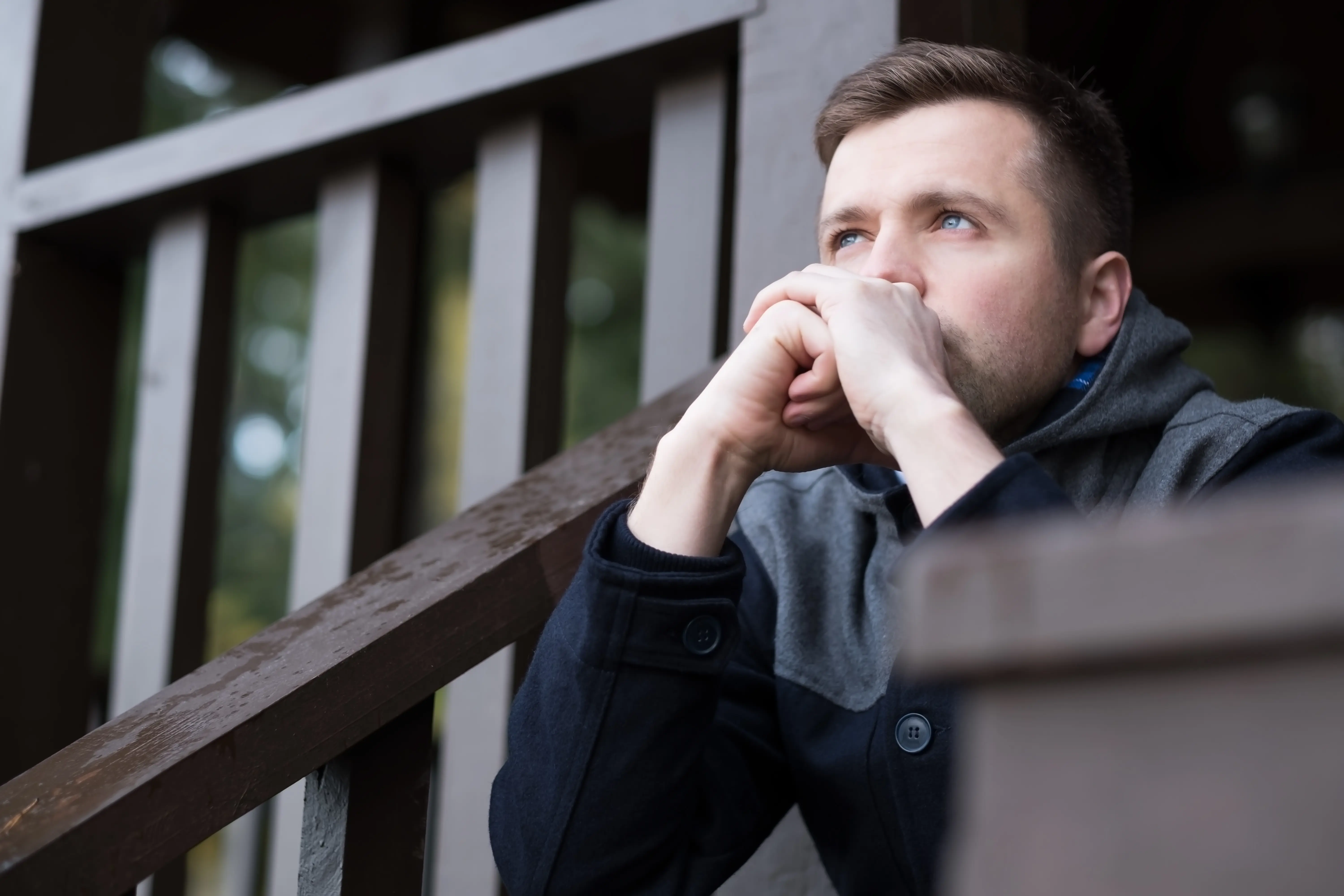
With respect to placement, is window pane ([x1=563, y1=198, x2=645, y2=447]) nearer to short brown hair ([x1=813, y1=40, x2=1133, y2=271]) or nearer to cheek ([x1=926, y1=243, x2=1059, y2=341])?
short brown hair ([x1=813, y1=40, x2=1133, y2=271])

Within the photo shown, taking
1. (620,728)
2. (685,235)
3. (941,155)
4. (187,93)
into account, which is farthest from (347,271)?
(187,93)

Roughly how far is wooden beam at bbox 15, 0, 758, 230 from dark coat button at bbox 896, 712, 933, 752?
943 millimetres

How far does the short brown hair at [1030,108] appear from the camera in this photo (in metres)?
1.36

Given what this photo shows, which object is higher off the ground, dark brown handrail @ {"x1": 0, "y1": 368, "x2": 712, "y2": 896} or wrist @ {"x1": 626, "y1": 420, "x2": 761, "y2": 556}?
wrist @ {"x1": 626, "y1": 420, "x2": 761, "y2": 556}

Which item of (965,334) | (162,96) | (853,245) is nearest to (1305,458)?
(965,334)

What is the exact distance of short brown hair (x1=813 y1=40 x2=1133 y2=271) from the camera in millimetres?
1361

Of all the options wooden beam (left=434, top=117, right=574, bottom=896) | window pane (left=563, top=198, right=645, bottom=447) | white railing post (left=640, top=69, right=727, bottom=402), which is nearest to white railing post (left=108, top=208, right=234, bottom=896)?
wooden beam (left=434, top=117, right=574, bottom=896)

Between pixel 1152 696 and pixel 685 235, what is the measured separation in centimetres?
132

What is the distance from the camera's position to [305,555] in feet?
6.11

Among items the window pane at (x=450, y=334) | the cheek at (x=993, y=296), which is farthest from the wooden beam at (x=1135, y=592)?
the window pane at (x=450, y=334)

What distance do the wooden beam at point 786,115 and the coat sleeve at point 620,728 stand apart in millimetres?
540

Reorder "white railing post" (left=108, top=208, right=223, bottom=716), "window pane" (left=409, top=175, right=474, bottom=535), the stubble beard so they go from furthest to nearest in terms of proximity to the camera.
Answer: "window pane" (left=409, top=175, right=474, bottom=535)
"white railing post" (left=108, top=208, right=223, bottom=716)
the stubble beard

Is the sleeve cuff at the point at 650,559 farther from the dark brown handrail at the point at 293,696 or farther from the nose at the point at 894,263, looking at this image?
the nose at the point at 894,263

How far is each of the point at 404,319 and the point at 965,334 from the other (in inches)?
39.1
